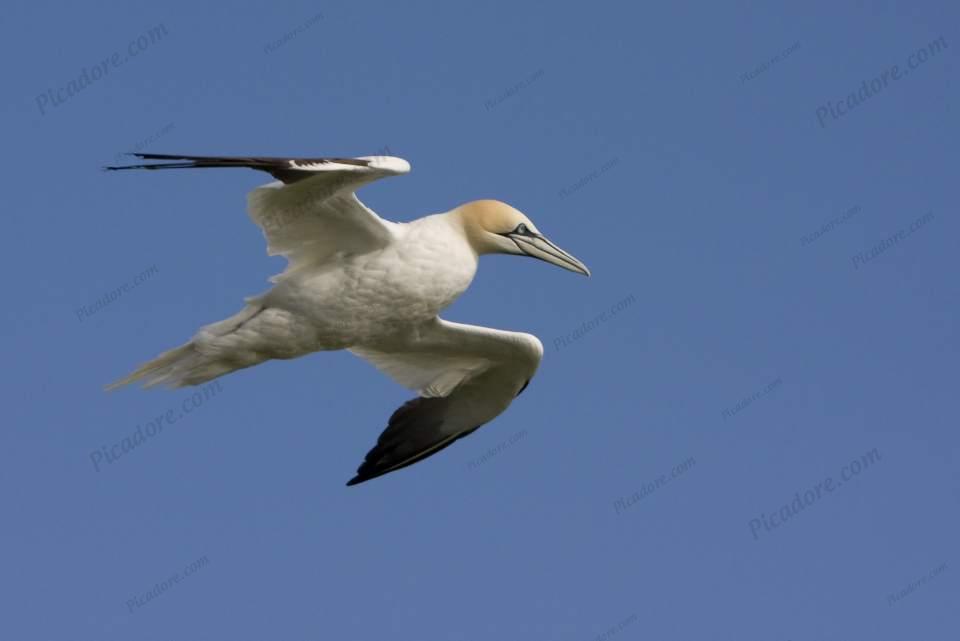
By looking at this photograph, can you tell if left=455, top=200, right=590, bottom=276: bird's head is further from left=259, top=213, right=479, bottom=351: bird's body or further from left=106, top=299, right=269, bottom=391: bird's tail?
left=106, top=299, right=269, bottom=391: bird's tail

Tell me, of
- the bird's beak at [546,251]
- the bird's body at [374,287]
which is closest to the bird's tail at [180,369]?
the bird's body at [374,287]

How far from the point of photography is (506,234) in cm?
1508

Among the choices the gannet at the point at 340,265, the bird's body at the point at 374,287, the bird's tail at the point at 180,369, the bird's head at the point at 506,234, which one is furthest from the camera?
the bird's head at the point at 506,234

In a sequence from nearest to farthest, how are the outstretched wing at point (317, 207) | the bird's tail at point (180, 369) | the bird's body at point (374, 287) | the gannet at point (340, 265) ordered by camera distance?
1. the outstretched wing at point (317, 207)
2. the gannet at point (340, 265)
3. the bird's body at point (374, 287)
4. the bird's tail at point (180, 369)

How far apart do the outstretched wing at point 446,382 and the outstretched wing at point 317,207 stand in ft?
6.31

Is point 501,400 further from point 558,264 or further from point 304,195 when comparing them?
point 304,195

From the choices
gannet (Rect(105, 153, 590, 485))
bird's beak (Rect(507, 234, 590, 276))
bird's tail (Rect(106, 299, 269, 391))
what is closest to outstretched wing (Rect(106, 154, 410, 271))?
gannet (Rect(105, 153, 590, 485))

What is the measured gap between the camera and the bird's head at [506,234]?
14.9 metres

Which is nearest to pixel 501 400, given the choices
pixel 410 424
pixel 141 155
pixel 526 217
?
pixel 410 424

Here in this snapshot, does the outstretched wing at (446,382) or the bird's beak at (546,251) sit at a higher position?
the bird's beak at (546,251)

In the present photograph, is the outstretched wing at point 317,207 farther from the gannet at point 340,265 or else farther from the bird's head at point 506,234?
the bird's head at point 506,234

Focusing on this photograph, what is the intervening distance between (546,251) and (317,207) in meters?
2.31

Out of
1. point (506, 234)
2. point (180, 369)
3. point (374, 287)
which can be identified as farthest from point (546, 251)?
point (180, 369)

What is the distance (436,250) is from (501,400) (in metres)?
2.76
